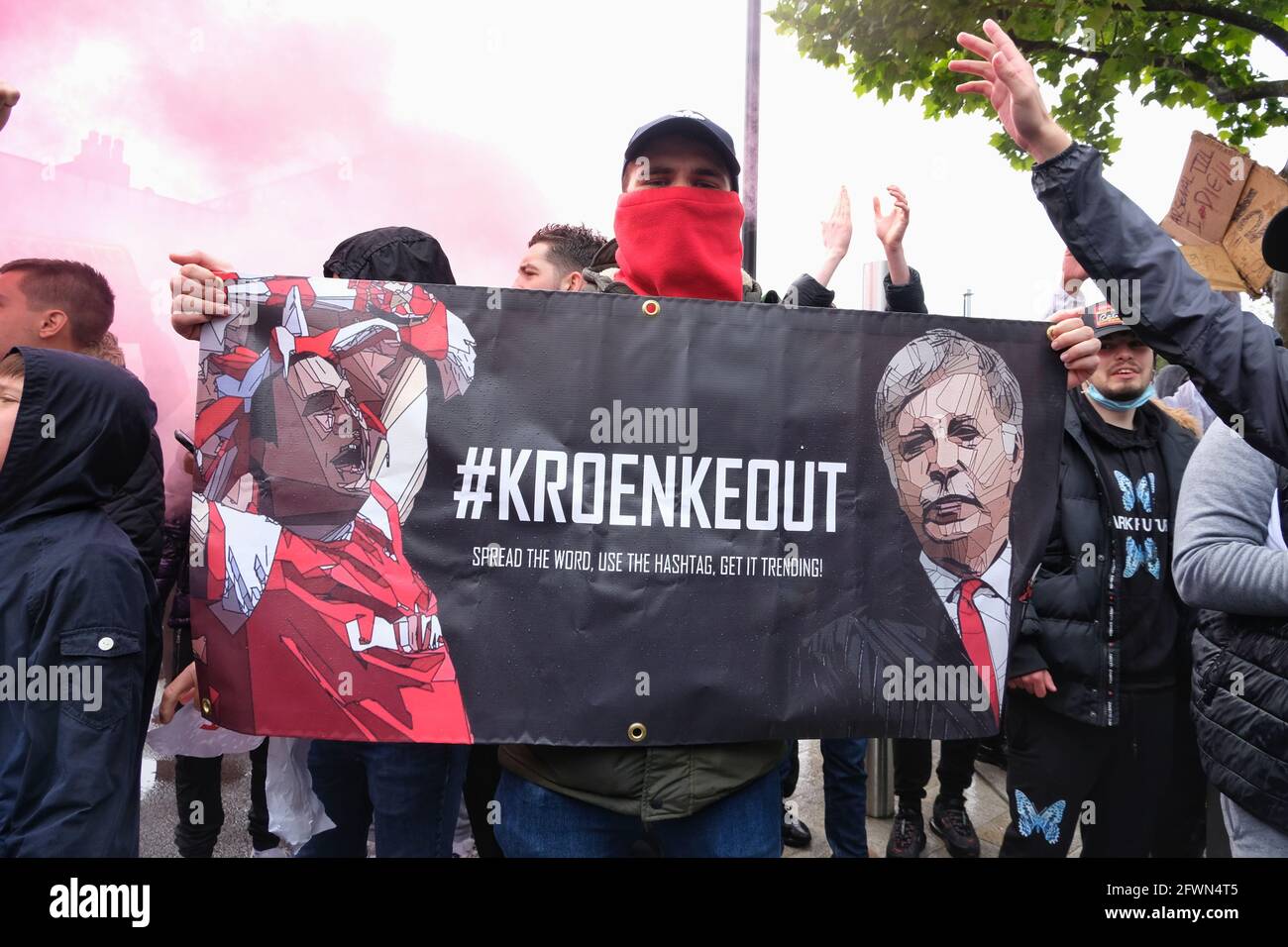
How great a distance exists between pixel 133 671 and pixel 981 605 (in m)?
2.14

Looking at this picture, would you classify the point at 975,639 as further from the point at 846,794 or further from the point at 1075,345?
the point at 846,794

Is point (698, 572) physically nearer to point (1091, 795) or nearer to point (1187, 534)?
point (1187, 534)

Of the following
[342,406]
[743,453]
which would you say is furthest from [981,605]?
[342,406]

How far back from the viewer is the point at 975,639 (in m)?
2.18

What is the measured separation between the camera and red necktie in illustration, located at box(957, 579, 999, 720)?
217 centimetres

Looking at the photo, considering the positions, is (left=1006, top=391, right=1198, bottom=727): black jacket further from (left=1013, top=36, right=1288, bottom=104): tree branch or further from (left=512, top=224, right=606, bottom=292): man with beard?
(left=1013, top=36, right=1288, bottom=104): tree branch

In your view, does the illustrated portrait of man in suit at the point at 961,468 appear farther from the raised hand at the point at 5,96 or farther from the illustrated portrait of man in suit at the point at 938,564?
the raised hand at the point at 5,96

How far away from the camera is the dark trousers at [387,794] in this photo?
2377 mm

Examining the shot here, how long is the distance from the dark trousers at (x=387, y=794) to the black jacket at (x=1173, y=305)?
2.04m

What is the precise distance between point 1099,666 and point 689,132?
2.16 m

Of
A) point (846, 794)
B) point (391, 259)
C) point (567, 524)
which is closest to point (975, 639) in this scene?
point (567, 524)

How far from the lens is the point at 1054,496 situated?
228cm

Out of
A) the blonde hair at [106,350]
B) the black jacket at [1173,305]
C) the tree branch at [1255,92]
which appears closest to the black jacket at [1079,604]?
the black jacket at [1173,305]

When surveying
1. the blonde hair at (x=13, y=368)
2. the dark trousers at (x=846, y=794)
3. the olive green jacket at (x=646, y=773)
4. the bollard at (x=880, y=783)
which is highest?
the blonde hair at (x=13, y=368)
